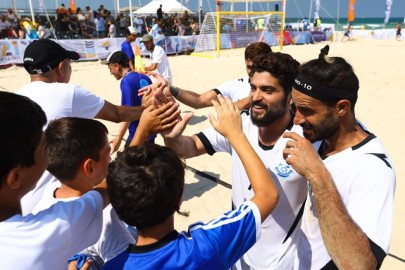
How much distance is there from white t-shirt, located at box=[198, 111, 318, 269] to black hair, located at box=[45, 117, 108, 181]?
39.6 inches

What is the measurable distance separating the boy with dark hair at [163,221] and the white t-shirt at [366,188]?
434 mm

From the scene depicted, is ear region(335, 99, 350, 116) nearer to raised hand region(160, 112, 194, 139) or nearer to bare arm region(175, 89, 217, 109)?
raised hand region(160, 112, 194, 139)

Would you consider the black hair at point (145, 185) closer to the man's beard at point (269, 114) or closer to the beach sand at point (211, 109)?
the man's beard at point (269, 114)

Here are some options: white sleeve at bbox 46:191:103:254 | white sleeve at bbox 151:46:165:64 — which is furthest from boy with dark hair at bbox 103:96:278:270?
white sleeve at bbox 151:46:165:64

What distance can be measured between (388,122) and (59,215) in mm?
8244

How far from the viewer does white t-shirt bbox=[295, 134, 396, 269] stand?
1.48m

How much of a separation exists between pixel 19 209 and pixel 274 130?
161 centimetres

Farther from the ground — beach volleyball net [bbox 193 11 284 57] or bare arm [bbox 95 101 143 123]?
beach volleyball net [bbox 193 11 284 57]

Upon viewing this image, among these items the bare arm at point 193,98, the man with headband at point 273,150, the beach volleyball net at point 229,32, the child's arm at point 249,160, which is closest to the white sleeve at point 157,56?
the bare arm at point 193,98

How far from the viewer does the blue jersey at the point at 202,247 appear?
1.34 m

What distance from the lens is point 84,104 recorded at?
2756 mm

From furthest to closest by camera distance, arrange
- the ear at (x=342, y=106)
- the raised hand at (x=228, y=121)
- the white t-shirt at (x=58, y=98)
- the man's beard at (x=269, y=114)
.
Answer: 1. the white t-shirt at (x=58, y=98)
2. the man's beard at (x=269, y=114)
3. the ear at (x=342, y=106)
4. the raised hand at (x=228, y=121)

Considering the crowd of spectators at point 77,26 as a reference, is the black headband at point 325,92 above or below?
below

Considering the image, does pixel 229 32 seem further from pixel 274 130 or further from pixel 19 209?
pixel 19 209
